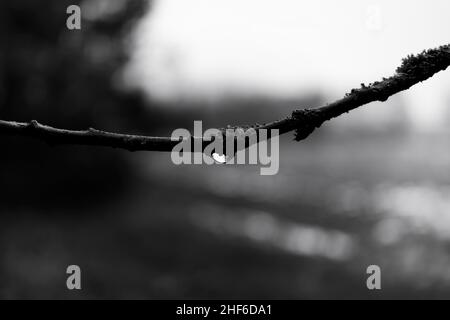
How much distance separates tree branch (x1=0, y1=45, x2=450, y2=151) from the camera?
121cm

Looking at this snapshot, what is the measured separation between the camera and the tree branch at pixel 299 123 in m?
1.21

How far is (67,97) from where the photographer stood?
1591cm

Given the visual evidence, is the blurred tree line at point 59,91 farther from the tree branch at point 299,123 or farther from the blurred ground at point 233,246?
the tree branch at point 299,123

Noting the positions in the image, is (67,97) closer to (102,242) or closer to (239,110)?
(102,242)

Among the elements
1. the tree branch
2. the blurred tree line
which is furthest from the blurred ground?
the tree branch

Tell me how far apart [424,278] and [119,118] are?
1147 centimetres

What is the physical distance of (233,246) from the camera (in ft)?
46.1

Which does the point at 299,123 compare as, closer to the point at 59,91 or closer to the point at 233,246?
the point at 233,246

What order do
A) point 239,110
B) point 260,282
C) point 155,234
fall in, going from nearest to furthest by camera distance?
point 260,282 → point 155,234 → point 239,110

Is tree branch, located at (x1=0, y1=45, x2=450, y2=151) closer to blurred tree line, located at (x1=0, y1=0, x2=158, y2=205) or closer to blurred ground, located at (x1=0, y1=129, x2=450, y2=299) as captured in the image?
blurred ground, located at (x1=0, y1=129, x2=450, y2=299)

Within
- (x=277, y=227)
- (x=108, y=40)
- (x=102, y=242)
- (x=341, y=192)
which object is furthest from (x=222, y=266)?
(x=341, y=192)

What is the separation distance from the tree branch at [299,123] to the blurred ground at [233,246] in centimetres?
855

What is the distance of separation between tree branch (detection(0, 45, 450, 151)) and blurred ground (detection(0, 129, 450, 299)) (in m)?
8.55
